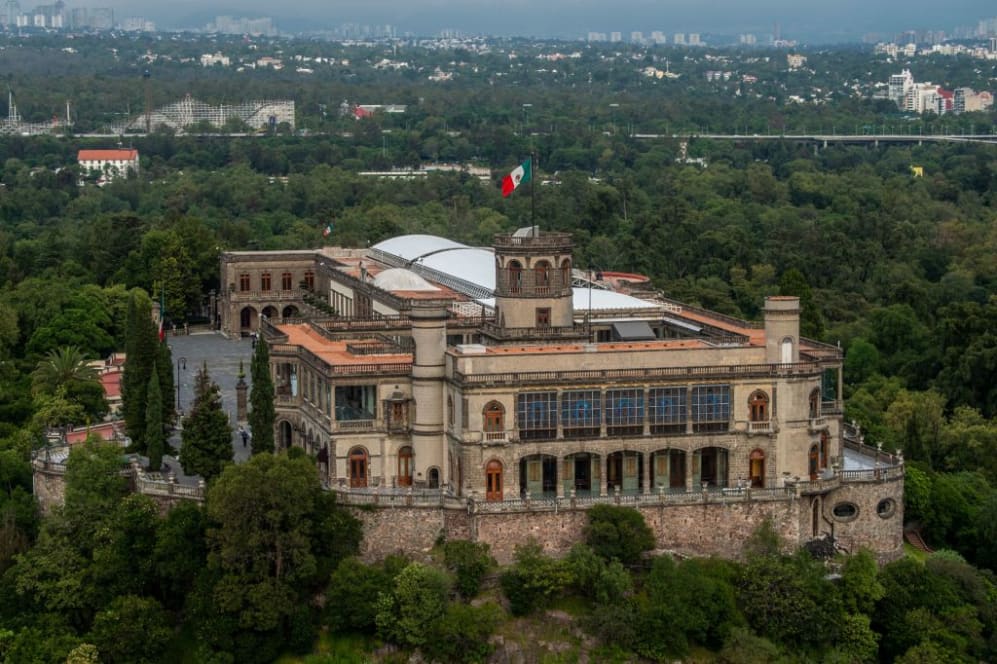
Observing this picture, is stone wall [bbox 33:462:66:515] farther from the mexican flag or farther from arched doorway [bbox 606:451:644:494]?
the mexican flag

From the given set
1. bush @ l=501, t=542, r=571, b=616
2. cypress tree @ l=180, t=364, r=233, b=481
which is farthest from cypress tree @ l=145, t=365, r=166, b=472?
bush @ l=501, t=542, r=571, b=616

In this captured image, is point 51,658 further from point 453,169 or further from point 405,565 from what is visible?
point 453,169

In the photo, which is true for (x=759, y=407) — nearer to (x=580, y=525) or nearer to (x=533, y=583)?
(x=580, y=525)

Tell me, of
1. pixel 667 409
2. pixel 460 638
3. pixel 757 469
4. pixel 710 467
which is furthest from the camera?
pixel 710 467

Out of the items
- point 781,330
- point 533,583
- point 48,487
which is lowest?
point 533,583

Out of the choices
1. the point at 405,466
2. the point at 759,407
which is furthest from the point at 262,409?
the point at 759,407

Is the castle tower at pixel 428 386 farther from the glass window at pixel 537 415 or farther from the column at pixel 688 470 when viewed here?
the column at pixel 688 470

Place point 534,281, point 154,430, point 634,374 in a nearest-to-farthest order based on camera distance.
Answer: point 634,374 < point 154,430 < point 534,281

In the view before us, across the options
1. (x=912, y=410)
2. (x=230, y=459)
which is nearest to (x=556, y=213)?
(x=912, y=410)
